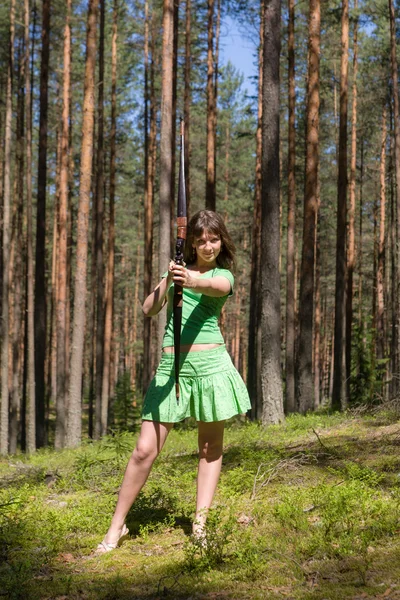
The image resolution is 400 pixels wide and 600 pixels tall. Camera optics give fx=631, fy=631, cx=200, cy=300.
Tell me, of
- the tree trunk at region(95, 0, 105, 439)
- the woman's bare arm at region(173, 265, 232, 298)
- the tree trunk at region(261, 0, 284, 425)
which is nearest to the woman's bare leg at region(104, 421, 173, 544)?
the woman's bare arm at region(173, 265, 232, 298)

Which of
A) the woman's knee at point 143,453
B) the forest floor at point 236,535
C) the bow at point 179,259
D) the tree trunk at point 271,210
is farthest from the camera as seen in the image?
the tree trunk at point 271,210

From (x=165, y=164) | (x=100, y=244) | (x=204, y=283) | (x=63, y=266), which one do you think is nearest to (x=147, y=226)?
(x=100, y=244)

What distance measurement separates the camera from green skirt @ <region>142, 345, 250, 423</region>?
13.2ft

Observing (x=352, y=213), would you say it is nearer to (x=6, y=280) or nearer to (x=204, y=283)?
(x=6, y=280)

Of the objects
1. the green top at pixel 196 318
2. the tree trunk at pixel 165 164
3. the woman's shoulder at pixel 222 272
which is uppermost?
the tree trunk at pixel 165 164

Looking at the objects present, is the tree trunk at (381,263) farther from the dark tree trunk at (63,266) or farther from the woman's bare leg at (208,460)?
the woman's bare leg at (208,460)

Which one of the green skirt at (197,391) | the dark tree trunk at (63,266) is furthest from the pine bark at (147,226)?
the green skirt at (197,391)

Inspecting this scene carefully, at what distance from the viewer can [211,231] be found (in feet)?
13.8

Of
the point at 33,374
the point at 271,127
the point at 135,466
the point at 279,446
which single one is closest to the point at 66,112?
the point at 33,374

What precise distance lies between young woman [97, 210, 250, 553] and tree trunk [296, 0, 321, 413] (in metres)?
9.48

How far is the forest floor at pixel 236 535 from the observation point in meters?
3.33

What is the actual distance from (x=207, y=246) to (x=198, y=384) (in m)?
0.91

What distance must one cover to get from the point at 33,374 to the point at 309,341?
7578 mm

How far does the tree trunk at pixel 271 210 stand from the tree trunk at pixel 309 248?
412 cm
